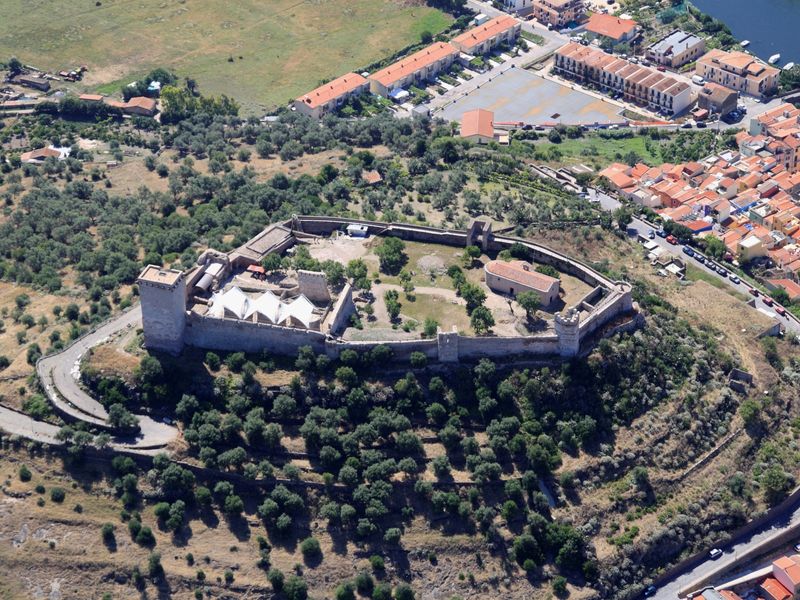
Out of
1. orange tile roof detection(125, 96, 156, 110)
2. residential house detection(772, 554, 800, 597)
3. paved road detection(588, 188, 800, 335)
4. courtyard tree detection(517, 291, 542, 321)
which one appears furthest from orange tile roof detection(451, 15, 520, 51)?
residential house detection(772, 554, 800, 597)

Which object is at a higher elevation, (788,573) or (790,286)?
(790,286)

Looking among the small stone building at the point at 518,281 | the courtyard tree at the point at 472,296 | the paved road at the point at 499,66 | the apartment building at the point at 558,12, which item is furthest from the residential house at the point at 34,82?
the courtyard tree at the point at 472,296

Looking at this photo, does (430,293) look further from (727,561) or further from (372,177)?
(727,561)

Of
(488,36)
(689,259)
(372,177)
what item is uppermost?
(372,177)

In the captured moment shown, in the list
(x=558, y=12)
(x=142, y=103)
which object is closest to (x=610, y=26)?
(x=558, y=12)

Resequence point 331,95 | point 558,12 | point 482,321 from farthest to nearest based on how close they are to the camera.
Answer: point 558,12 < point 331,95 < point 482,321

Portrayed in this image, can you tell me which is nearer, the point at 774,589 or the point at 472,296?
the point at 774,589

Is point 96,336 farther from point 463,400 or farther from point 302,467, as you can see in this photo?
point 463,400
